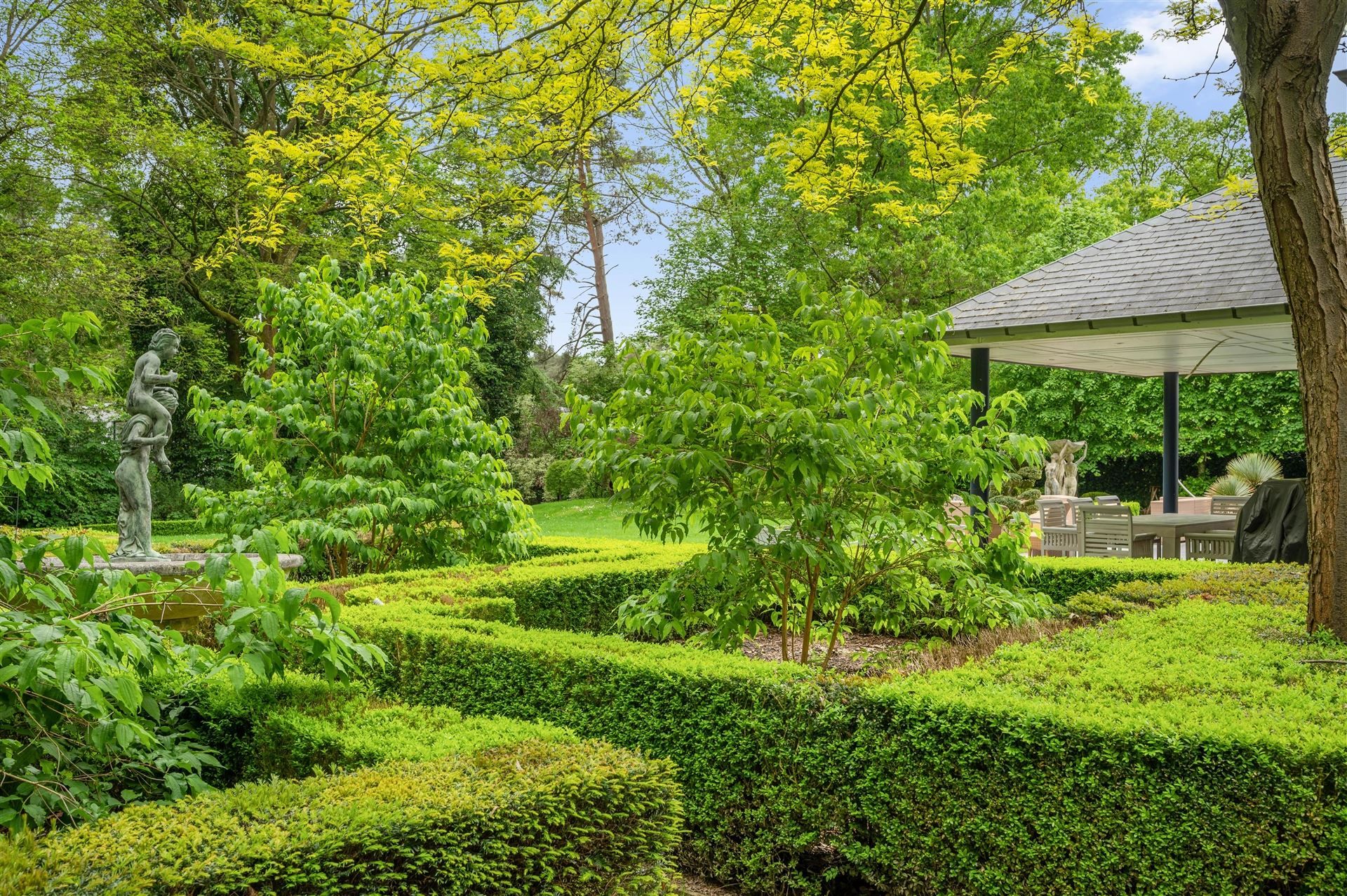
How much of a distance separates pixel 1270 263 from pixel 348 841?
10.3m

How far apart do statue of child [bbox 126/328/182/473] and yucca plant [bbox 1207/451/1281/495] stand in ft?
56.1

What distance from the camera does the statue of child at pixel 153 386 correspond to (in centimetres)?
745

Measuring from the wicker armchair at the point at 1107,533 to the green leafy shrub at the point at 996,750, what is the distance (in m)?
6.41

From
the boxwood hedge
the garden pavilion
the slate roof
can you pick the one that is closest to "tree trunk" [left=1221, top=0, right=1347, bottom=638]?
the boxwood hedge

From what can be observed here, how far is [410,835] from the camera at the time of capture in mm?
2592

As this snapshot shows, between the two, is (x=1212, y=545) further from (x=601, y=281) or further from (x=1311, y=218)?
(x=601, y=281)

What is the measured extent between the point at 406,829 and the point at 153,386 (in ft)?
20.2

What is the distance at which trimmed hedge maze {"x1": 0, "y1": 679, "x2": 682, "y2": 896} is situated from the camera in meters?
2.35

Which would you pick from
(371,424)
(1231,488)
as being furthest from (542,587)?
(1231,488)

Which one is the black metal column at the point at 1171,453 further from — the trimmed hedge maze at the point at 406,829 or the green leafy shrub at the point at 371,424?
the trimmed hedge maze at the point at 406,829

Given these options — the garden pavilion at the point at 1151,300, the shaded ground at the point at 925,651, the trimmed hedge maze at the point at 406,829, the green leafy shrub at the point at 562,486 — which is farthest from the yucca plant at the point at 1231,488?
the trimmed hedge maze at the point at 406,829

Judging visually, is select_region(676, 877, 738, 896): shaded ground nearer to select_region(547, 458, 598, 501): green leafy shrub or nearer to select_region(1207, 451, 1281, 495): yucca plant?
select_region(1207, 451, 1281, 495): yucca plant

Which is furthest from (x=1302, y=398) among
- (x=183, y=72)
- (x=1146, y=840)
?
(x=183, y=72)

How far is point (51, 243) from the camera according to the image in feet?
51.3
